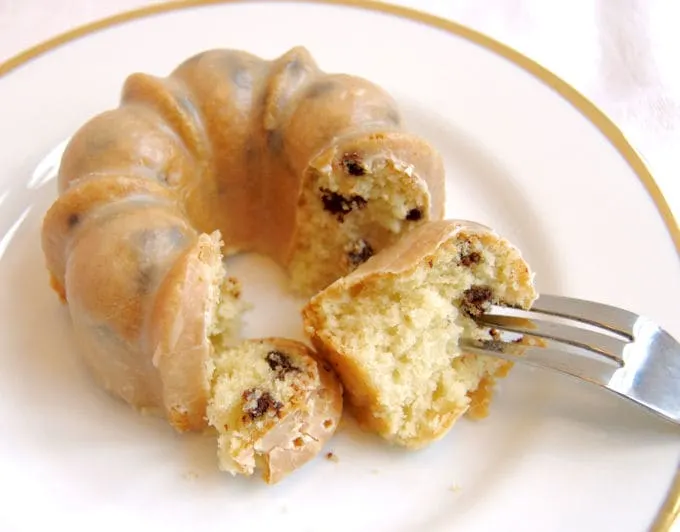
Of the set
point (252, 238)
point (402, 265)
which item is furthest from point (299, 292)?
point (402, 265)

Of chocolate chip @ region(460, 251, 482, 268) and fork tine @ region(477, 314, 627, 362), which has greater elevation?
chocolate chip @ region(460, 251, 482, 268)

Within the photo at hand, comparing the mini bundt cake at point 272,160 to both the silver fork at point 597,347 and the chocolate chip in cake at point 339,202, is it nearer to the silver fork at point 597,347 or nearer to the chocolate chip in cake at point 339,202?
the chocolate chip in cake at point 339,202

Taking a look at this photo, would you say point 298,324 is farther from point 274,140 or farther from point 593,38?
point 593,38

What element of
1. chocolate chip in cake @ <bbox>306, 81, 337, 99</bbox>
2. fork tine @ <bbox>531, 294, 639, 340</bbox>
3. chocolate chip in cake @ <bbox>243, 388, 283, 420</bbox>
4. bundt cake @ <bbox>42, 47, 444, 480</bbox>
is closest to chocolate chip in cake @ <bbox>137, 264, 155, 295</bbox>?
bundt cake @ <bbox>42, 47, 444, 480</bbox>

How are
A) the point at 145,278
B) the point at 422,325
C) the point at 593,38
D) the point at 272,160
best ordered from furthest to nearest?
the point at 593,38
the point at 272,160
the point at 422,325
the point at 145,278

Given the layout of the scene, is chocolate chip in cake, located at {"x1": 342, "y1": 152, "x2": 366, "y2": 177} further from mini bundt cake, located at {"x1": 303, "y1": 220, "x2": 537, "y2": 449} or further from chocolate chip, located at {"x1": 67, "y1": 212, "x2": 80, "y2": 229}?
chocolate chip, located at {"x1": 67, "y1": 212, "x2": 80, "y2": 229}

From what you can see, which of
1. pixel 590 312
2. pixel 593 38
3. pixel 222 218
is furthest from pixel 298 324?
pixel 593 38

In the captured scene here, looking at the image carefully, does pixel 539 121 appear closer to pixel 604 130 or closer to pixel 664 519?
pixel 604 130
